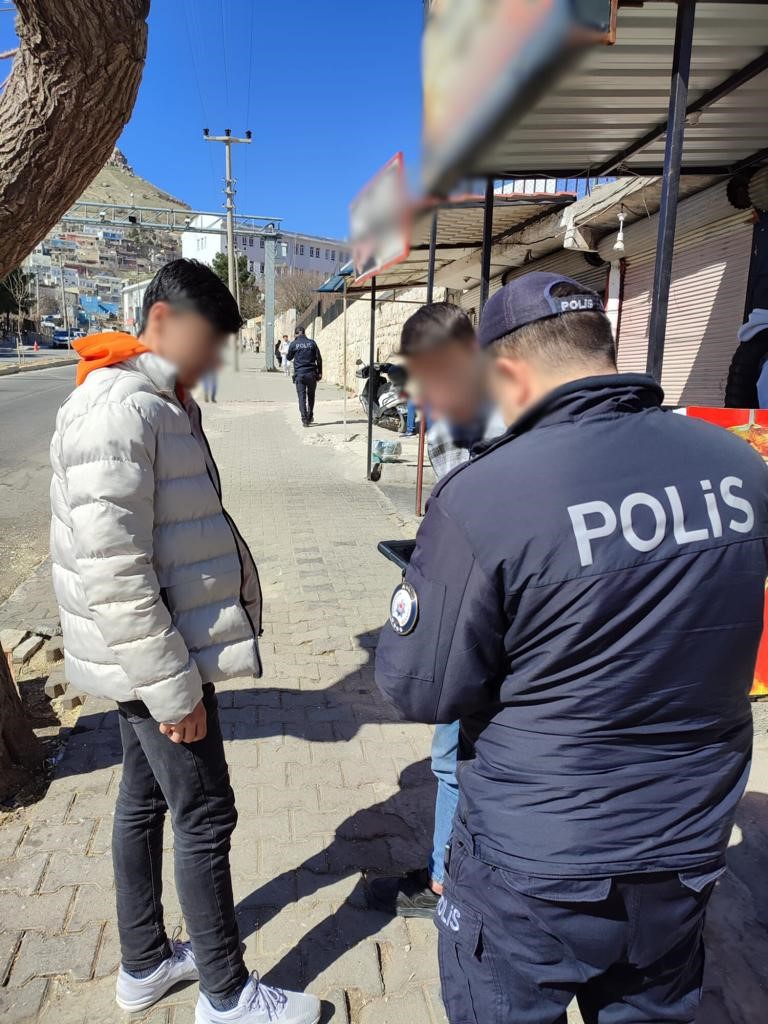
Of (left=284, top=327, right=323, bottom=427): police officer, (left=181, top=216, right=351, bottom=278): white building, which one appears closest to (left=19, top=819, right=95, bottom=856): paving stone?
(left=181, top=216, right=351, bottom=278): white building

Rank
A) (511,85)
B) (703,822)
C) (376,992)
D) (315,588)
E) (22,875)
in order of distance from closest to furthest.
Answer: (511,85) → (703,822) → (376,992) → (22,875) → (315,588)

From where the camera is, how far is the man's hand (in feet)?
5.62

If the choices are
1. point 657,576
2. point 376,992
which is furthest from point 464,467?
point 376,992

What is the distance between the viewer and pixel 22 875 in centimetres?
243

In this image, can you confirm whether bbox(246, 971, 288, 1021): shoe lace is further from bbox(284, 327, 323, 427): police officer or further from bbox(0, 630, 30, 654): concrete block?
bbox(284, 327, 323, 427): police officer

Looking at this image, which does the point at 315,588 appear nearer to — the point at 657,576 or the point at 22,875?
the point at 22,875

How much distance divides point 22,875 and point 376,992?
4.29 ft

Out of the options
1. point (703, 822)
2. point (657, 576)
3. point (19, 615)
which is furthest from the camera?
point (19, 615)

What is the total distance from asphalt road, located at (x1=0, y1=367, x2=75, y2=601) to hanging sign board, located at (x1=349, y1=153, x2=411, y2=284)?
18.1ft

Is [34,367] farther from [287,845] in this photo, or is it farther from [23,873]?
[287,845]

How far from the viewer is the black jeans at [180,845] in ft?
5.89

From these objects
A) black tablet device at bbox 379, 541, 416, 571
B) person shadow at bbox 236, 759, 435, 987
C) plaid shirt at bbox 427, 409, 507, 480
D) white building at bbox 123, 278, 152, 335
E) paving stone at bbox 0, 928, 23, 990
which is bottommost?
person shadow at bbox 236, 759, 435, 987

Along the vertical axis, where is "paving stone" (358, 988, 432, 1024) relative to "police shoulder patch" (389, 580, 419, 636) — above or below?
below

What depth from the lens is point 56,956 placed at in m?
2.12
